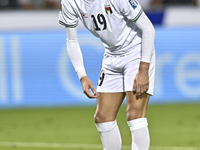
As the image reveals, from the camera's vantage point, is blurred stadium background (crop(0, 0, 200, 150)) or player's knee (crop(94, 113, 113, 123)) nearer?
player's knee (crop(94, 113, 113, 123))

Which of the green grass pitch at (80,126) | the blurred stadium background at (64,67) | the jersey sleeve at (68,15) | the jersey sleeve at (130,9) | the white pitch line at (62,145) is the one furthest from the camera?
the blurred stadium background at (64,67)

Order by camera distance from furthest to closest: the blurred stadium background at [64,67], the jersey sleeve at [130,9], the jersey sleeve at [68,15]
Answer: the blurred stadium background at [64,67]
the jersey sleeve at [68,15]
the jersey sleeve at [130,9]

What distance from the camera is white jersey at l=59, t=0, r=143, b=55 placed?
13.4ft

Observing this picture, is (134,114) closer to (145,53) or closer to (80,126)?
(145,53)

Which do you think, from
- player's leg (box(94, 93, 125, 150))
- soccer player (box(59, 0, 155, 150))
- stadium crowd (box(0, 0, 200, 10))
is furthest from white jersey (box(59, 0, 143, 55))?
stadium crowd (box(0, 0, 200, 10))

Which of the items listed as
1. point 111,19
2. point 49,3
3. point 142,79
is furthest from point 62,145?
point 49,3

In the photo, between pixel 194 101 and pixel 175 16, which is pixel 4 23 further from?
pixel 194 101

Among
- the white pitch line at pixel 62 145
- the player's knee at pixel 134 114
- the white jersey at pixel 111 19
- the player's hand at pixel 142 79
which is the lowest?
the white pitch line at pixel 62 145

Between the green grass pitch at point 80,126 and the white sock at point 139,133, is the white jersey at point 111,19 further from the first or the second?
the green grass pitch at point 80,126

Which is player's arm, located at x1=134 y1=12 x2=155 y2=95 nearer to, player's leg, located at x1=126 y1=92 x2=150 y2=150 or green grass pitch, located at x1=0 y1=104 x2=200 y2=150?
player's leg, located at x1=126 y1=92 x2=150 y2=150

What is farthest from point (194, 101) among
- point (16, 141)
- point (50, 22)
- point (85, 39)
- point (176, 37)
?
point (16, 141)

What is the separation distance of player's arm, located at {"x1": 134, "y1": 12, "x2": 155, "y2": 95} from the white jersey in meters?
0.10

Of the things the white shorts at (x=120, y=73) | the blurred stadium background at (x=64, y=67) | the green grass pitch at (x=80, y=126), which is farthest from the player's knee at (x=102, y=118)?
the blurred stadium background at (x=64, y=67)

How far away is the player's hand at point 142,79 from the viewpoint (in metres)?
4.16
